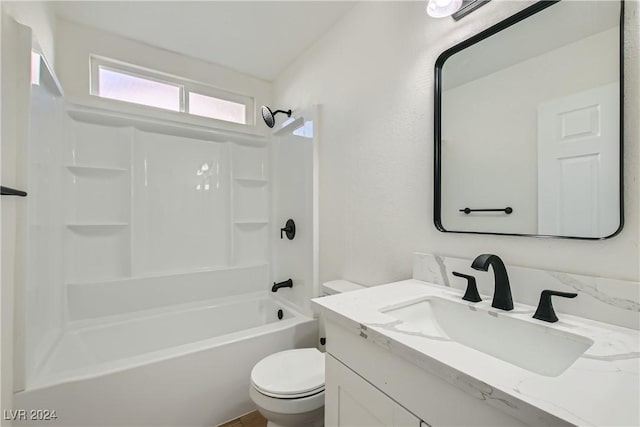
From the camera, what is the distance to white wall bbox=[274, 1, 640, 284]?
30.4 inches

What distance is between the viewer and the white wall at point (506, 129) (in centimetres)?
82

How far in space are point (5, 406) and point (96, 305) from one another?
0.99 m

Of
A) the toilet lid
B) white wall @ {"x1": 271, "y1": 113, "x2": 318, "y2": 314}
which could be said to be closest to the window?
white wall @ {"x1": 271, "y1": 113, "x2": 318, "y2": 314}

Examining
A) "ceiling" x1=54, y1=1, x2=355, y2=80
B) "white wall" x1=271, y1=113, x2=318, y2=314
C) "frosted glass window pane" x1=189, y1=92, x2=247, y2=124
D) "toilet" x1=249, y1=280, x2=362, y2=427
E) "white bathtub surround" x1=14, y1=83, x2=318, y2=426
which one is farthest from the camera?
"frosted glass window pane" x1=189, y1=92, x2=247, y2=124

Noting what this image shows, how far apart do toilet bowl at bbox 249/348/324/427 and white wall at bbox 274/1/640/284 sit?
1.92 ft

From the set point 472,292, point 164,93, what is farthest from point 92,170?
point 472,292

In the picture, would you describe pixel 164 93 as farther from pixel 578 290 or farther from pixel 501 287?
pixel 578 290

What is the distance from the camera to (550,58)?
Result: 89 centimetres

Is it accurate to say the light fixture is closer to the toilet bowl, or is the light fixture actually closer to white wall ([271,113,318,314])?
white wall ([271,113,318,314])

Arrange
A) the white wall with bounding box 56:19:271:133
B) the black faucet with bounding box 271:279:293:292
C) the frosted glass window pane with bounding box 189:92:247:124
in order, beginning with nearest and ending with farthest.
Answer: the white wall with bounding box 56:19:271:133 → the black faucet with bounding box 271:279:293:292 → the frosted glass window pane with bounding box 189:92:247:124

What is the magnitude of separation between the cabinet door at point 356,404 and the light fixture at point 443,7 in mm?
1369

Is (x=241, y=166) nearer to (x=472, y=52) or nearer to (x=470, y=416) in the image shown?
(x=472, y=52)

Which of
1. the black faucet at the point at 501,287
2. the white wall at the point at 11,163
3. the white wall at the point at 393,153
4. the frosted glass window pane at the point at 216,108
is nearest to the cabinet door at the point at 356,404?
the black faucet at the point at 501,287

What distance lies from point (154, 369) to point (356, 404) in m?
1.16
